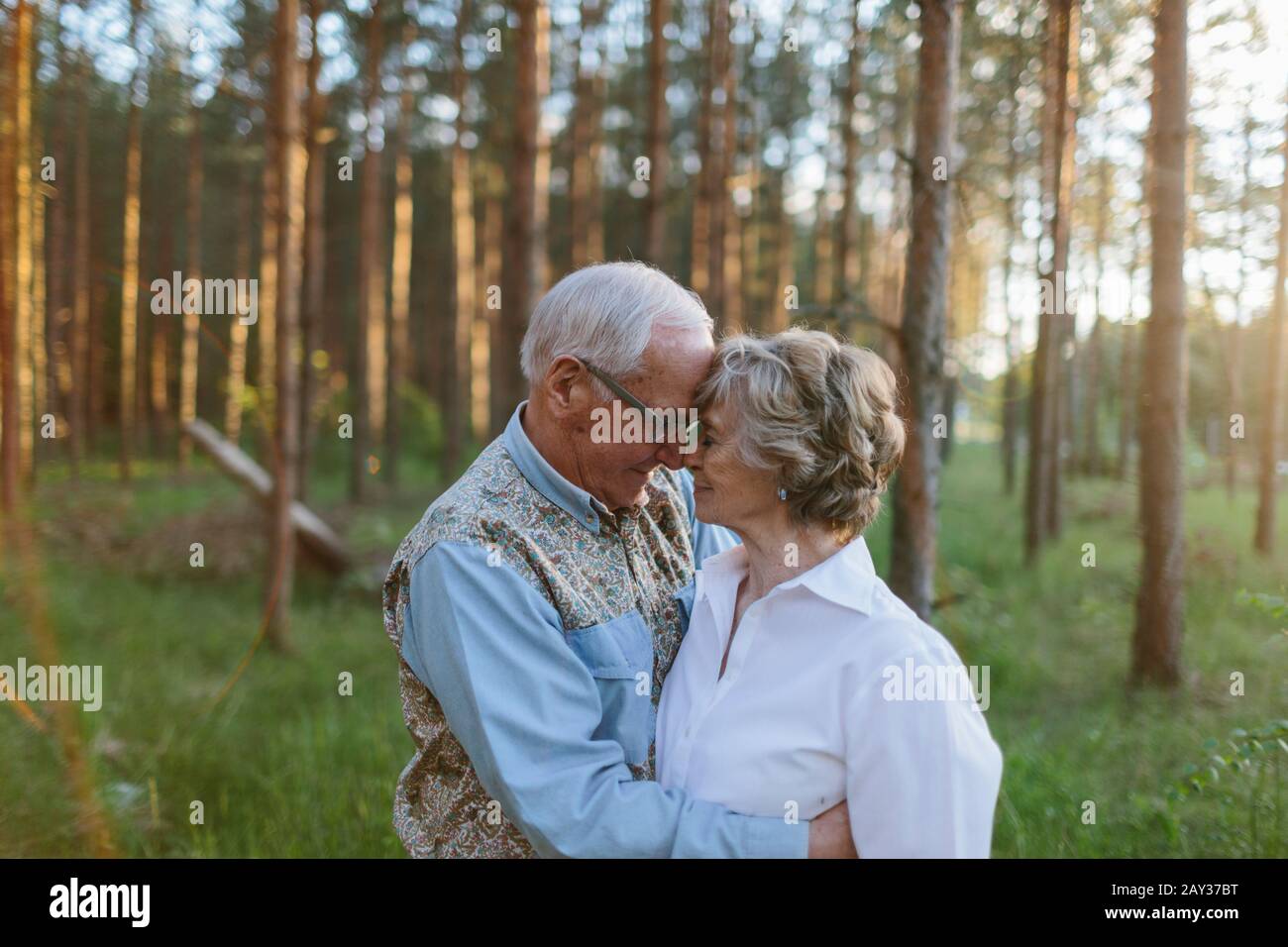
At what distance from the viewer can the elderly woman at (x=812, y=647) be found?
79.8 inches

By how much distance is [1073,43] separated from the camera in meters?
9.80

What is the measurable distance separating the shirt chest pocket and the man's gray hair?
0.60 m

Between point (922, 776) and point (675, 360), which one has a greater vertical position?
point (675, 360)

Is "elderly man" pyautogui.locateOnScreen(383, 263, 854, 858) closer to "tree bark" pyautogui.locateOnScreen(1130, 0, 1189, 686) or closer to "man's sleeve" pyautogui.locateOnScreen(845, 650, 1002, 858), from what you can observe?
"man's sleeve" pyautogui.locateOnScreen(845, 650, 1002, 858)

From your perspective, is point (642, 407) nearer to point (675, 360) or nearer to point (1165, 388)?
point (675, 360)

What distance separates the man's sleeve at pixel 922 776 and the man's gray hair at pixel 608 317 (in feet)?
3.22

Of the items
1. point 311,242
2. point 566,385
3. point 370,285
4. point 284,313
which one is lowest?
point 566,385

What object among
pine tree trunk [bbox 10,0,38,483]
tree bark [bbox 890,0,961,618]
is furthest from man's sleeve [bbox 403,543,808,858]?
tree bark [bbox 890,0,961,618]

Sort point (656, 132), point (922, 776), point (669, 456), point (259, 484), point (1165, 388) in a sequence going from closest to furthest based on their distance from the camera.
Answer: point (922, 776)
point (669, 456)
point (1165, 388)
point (259, 484)
point (656, 132)

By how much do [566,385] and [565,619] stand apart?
0.59 meters

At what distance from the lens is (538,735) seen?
2150 mm

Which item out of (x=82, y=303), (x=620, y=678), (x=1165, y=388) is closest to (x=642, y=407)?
(x=620, y=678)

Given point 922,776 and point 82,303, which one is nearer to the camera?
point 922,776
